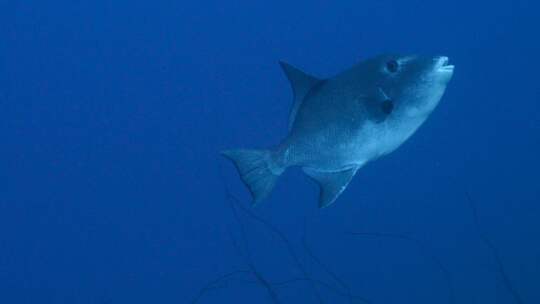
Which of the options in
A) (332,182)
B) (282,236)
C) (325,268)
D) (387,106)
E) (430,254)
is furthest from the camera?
(430,254)

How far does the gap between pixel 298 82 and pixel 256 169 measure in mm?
432

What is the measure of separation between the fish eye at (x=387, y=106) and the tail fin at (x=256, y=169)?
536mm

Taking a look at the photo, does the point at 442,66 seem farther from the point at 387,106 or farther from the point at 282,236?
the point at 282,236

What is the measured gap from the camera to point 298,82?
2.21 m

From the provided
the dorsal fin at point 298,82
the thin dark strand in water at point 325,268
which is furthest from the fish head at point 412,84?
the thin dark strand in water at point 325,268

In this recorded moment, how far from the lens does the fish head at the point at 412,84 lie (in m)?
1.98

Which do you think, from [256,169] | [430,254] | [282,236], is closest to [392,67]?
[256,169]

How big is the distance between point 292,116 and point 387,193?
522 cm

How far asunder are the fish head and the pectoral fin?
335 mm

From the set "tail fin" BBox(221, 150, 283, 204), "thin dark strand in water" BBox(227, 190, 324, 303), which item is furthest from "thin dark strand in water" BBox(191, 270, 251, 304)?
"tail fin" BBox(221, 150, 283, 204)

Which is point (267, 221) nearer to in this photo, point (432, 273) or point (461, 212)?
point (432, 273)

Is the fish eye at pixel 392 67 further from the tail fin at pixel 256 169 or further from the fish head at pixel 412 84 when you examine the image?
the tail fin at pixel 256 169

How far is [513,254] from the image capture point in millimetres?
7098

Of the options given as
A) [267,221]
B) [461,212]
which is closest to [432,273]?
[461,212]
